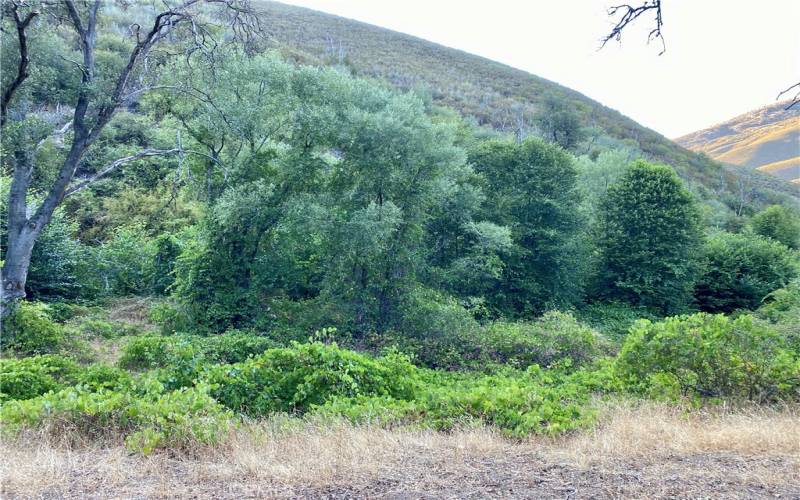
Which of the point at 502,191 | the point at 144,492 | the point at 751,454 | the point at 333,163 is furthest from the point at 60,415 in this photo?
the point at 502,191

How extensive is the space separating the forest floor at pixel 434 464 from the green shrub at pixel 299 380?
1.52 m

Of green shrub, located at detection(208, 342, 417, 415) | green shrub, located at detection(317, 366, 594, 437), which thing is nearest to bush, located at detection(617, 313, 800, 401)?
green shrub, located at detection(317, 366, 594, 437)

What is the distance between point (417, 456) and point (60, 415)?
12.0 feet

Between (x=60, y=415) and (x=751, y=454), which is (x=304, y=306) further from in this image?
A: (x=751, y=454)

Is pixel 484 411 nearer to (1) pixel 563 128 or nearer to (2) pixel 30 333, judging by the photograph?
(2) pixel 30 333

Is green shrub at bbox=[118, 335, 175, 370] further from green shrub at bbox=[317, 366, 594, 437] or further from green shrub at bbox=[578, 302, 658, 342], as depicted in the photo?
green shrub at bbox=[578, 302, 658, 342]

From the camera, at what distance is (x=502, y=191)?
23.6 metres

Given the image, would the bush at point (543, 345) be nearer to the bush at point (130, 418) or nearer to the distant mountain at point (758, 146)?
the bush at point (130, 418)

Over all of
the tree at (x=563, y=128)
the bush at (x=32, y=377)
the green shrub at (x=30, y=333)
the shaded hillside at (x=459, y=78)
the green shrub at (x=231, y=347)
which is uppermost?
the shaded hillside at (x=459, y=78)

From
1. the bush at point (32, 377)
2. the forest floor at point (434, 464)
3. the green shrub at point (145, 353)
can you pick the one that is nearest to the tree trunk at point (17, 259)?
the green shrub at point (145, 353)

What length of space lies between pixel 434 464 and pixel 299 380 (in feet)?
10.6

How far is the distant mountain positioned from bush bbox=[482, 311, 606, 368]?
3470 inches

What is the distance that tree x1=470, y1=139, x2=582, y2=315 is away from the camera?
2266cm

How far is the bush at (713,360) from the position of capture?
6336 mm
